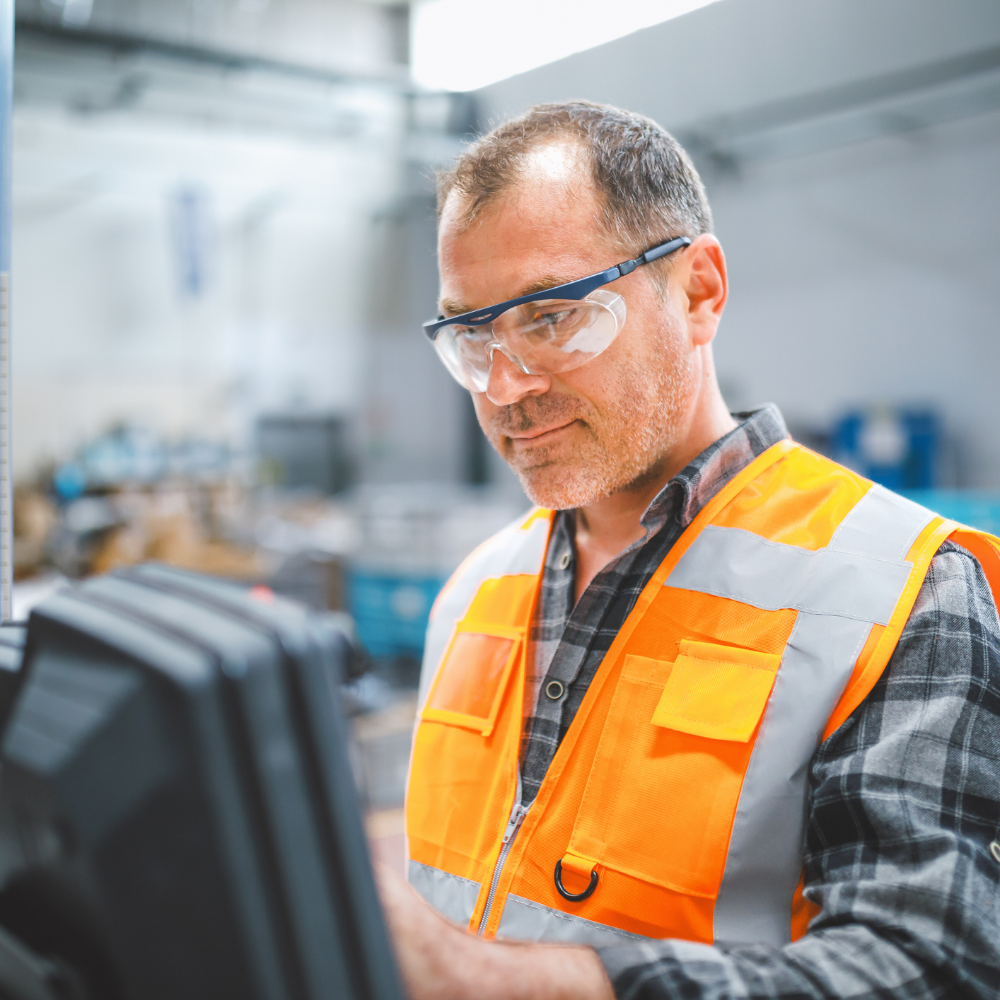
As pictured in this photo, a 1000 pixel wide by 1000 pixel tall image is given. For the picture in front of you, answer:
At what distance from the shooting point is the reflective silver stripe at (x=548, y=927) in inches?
44.6

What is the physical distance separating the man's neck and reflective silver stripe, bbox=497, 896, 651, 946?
479 millimetres

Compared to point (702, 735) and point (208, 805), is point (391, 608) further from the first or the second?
point (208, 805)

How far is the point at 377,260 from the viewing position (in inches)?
400

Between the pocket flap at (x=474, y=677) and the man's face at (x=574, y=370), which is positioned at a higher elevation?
the man's face at (x=574, y=370)

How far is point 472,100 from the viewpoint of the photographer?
9.08 metres

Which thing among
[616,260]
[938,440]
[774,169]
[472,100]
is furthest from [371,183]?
[616,260]

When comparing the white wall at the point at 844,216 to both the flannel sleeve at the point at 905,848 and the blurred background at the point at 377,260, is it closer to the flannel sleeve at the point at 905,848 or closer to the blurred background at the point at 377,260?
the blurred background at the point at 377,260

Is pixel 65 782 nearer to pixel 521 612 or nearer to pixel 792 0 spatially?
pixel 521 612

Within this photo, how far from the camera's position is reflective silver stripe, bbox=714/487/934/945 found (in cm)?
108

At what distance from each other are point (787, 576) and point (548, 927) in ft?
1.83

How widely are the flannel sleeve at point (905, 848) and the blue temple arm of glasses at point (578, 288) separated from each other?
0.59m

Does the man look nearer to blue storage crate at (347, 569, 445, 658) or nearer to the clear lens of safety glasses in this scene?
the clear lens of safety glasses

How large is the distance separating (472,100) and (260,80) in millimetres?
2079

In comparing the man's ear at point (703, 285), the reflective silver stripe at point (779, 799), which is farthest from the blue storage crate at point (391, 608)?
the reflective silver stripe at point (779, 799)
